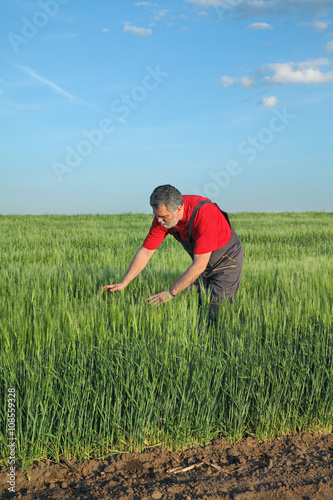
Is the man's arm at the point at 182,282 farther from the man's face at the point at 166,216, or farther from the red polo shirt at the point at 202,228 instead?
the man's face at the point at 166,216

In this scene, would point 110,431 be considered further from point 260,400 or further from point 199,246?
point 199,246

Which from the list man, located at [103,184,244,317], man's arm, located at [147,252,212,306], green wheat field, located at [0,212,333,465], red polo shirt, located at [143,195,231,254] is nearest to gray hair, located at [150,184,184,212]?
man, located at [103,184,244,317]

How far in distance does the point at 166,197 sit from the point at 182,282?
0.70m

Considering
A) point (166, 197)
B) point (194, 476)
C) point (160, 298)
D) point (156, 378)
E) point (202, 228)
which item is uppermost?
point (166, 197)

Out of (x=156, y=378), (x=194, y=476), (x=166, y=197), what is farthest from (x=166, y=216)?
(x=194, y=476)

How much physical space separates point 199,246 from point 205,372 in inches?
46.5

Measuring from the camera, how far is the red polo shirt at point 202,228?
3.55m

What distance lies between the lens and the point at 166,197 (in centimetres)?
342

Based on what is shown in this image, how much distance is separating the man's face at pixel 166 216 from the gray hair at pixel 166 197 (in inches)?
1.4

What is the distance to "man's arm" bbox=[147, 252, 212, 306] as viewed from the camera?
3.37m

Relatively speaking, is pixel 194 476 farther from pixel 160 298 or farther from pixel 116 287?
pixel 116 287

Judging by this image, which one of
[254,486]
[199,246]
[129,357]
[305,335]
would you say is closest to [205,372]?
[129,357]

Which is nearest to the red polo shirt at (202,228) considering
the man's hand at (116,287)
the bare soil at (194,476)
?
the man's hand at (116,287)

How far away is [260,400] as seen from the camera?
9.46 feet
